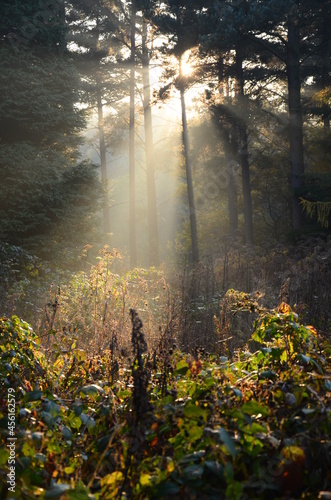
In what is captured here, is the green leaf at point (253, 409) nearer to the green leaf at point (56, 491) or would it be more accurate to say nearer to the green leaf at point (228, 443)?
the green leaf at point (228, 443)

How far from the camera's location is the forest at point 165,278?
6.46ft

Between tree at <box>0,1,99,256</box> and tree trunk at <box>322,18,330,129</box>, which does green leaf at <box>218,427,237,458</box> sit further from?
tree trunk at <box>322,18,330,129</box>

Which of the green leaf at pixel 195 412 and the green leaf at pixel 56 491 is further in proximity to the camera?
the green leaf at pixel 195 412

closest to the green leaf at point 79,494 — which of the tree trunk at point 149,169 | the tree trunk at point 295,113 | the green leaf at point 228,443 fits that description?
the green leaf at point 228,443

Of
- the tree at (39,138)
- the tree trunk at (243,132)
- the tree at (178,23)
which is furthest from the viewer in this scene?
the tree trunk at (243,132)

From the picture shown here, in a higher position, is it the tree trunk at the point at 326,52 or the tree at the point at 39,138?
the tree trunk at the point at 326,52

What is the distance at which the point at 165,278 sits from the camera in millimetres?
10695

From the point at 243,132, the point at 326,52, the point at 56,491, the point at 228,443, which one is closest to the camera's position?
the point at 56,491

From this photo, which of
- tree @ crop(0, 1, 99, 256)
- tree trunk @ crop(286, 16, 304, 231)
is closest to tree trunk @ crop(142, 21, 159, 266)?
tree trunk @ crop(286, 16, 304, 231)

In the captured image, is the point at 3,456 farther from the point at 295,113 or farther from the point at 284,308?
the point at 295,113

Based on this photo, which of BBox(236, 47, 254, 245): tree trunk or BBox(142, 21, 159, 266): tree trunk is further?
BBox(142, 21, 159, 266): tree trunk

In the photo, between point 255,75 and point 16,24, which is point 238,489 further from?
point 255,75

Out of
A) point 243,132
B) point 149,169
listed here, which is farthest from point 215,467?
point 149,169

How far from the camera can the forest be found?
1969mm
